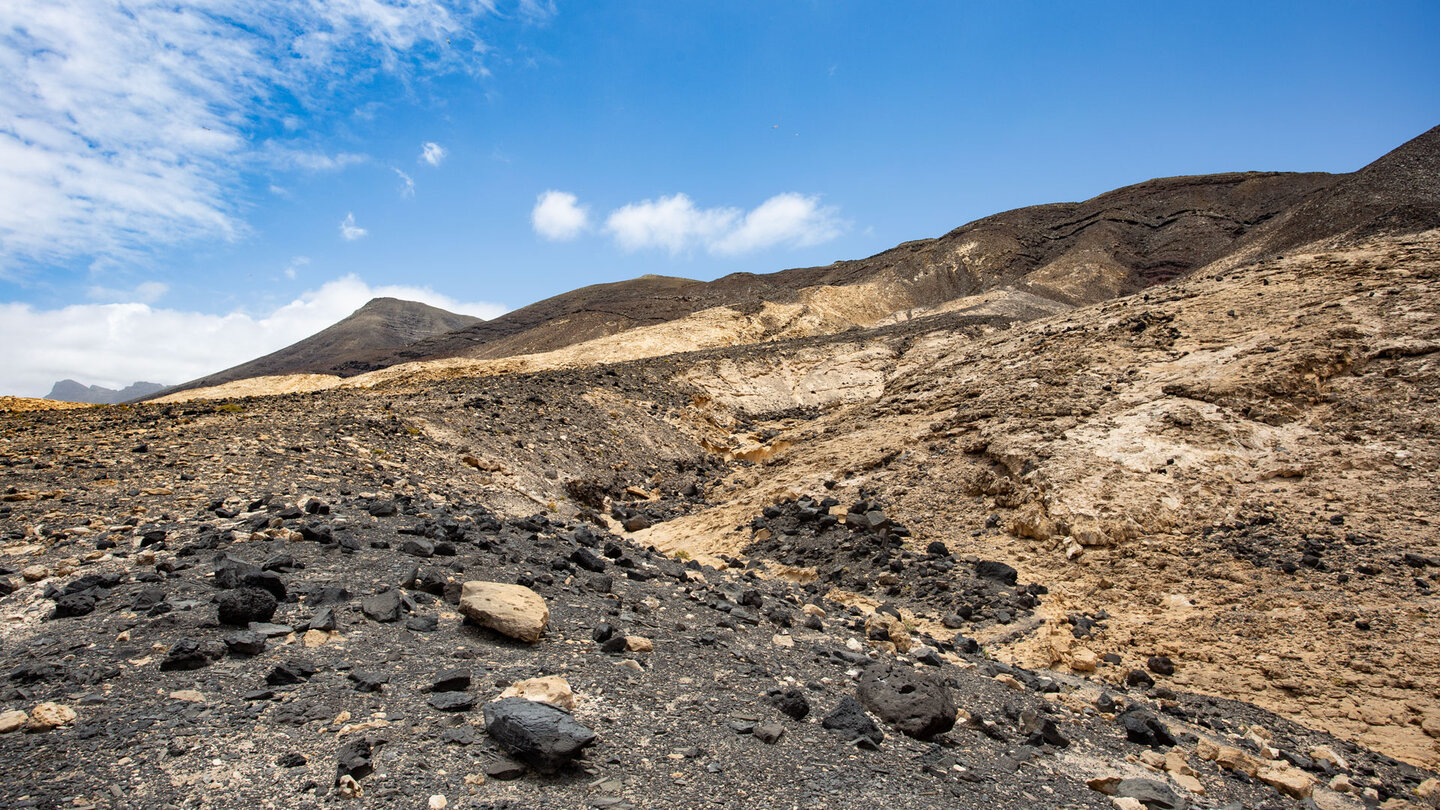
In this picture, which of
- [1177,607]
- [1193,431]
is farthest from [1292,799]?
[1193,431]

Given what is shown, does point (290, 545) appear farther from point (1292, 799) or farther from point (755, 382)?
point (755, 382)

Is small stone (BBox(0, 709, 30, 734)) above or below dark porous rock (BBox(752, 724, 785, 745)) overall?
above

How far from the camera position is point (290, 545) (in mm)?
5516

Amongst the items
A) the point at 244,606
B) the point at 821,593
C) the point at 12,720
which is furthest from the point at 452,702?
the point at 821,593

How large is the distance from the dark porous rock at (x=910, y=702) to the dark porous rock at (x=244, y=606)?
392 centimetres

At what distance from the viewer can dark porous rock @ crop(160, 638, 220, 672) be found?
357 centimetres

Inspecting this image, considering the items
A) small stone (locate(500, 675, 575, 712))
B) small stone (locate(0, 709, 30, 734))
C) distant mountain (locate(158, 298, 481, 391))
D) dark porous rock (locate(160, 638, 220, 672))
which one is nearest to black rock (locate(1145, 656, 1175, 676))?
small stone (locate(500, 675, 575, 712))

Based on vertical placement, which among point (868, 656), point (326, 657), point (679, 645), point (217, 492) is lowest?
point (868, 656)

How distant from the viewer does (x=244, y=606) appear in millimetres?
4039

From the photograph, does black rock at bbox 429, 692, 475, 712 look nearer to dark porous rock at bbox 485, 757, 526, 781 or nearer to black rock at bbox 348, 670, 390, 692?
black rock at bbox 348, 670, 390, 692

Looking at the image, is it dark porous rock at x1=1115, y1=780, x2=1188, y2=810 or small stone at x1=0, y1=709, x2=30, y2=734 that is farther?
dark porous rock at x1=1115, y1=780, x2=1188, y2=810

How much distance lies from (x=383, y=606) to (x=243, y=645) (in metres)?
0.84

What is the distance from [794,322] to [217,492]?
3402 cm

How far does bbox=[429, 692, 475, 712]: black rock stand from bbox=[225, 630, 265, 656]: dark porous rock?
44.3 inches
